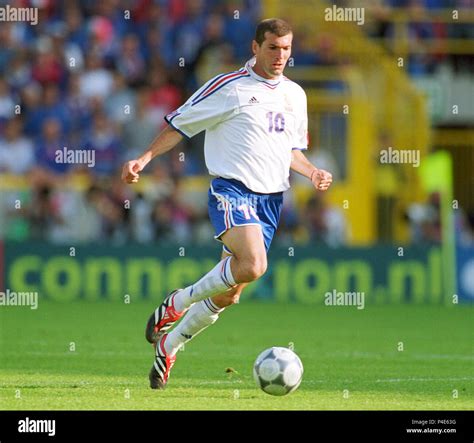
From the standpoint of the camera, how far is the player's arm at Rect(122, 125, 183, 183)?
905 centimetres

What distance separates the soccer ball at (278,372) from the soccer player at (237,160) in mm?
610

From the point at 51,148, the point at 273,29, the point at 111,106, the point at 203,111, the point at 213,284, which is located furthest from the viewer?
the point at 111,106

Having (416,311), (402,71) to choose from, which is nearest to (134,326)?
(416,311)

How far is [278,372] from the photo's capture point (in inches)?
352

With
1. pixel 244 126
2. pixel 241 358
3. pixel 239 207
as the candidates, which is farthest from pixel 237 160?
pixel 241 358

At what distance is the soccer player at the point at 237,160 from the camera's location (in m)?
9.36

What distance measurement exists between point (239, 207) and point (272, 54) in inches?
43.9

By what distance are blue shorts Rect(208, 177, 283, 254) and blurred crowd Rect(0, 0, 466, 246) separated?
10.2 m

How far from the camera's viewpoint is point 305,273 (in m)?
19.2

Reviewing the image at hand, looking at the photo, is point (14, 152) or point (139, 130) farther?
point (139, 130)

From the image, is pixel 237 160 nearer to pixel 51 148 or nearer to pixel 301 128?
pixel 301 128

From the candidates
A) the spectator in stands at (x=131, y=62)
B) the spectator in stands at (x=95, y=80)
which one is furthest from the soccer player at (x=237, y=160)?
the spectator in stands at (x=131, y=62)

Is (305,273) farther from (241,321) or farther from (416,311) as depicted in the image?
(241,321)

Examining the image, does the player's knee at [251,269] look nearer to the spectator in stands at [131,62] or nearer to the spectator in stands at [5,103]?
the spectator in stands at [5,103]
